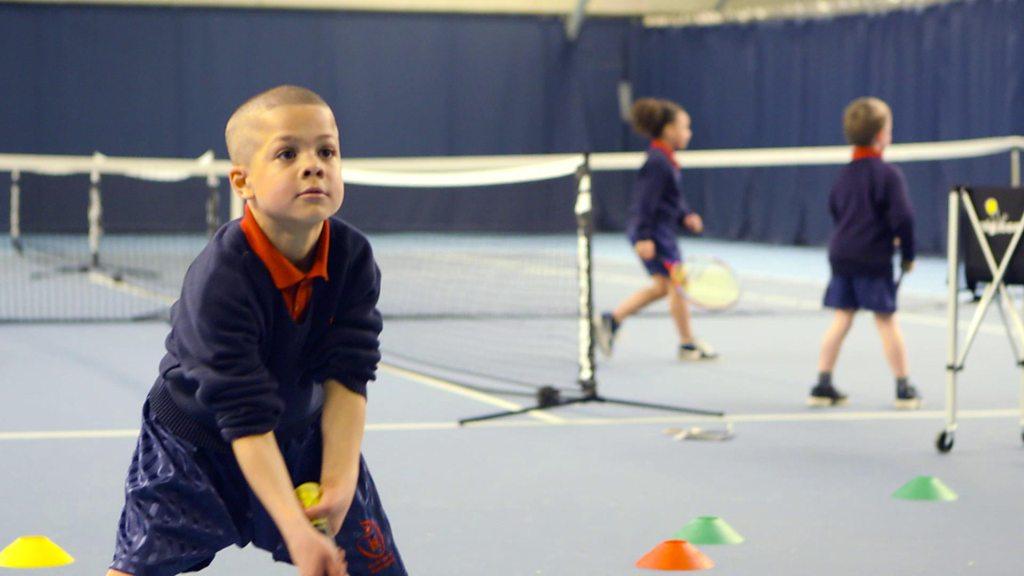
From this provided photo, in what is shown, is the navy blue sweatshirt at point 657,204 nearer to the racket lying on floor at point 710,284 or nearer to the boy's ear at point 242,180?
the racket lying on floor at point 710,284

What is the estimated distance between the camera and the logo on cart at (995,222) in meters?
5.11

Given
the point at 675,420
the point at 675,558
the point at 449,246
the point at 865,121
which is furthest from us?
the point at 449,246

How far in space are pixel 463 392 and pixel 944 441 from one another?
2346mm

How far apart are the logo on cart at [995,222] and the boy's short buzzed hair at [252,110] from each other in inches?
135

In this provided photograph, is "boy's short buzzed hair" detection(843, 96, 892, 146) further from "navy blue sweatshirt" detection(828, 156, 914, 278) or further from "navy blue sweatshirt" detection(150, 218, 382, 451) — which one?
"navy blue sweatshirt" detection(150, 218, 382, 451)

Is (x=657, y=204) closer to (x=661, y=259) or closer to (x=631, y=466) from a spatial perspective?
(x=661, y=259)

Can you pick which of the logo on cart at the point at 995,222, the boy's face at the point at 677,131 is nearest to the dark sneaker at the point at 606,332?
the boy's face at the point at 677,131

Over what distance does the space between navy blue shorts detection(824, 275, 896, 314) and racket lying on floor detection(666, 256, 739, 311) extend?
186 centimetres

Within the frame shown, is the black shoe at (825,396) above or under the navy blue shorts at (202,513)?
under

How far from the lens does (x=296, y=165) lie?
223 centimetres

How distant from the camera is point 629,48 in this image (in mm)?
23062

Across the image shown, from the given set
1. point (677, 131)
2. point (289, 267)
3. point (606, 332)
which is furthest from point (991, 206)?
point (289, 267)

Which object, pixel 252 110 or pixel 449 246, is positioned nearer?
pixel 252 110

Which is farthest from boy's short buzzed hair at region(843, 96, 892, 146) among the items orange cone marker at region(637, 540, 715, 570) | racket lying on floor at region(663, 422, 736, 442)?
orange cone marker at region(637, 540, 715, 570)
